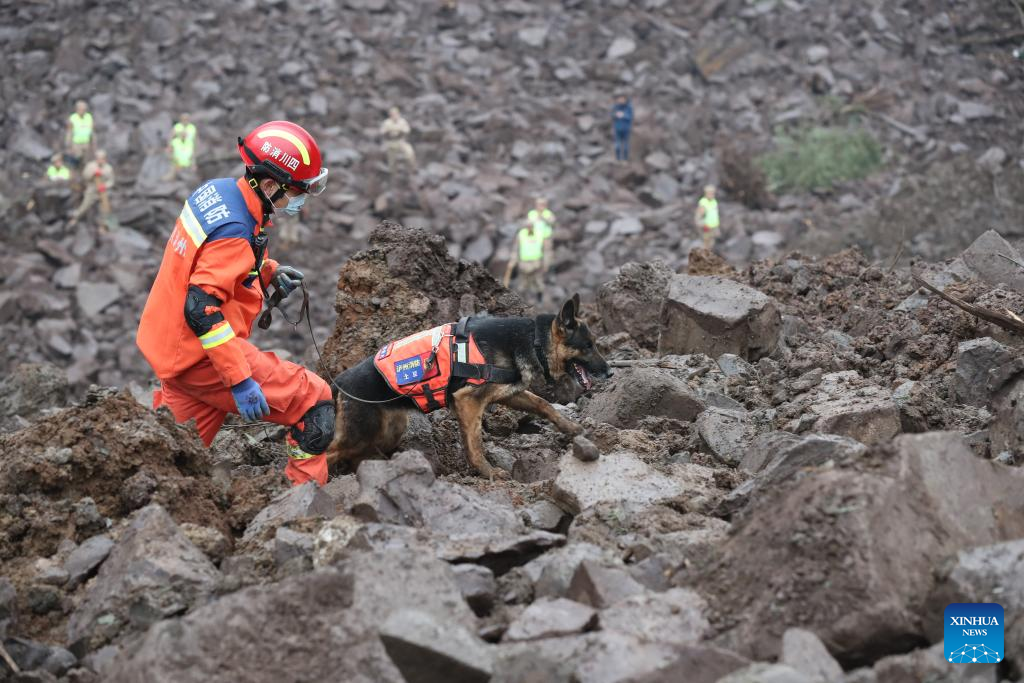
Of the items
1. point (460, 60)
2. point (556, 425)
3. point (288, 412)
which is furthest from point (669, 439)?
point (460, 60)

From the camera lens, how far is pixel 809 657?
11.6ft

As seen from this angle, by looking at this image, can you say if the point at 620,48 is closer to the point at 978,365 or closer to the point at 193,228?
the point at 978,365

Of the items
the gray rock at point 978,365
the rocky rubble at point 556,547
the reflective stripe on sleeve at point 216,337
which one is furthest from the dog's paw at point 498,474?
the gray rock at point 978,365

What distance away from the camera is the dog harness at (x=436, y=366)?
6531 millimetres

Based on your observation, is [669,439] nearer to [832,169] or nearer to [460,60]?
[832,169]

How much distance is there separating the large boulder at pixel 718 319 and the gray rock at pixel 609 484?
275 cm

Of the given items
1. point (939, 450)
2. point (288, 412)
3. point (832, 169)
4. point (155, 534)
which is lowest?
point (832, 169)

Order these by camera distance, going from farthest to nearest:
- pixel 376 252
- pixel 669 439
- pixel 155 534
Answer: pixel 376 252 < pixel 669 439 < pixel 155 534

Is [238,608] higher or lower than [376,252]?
higher

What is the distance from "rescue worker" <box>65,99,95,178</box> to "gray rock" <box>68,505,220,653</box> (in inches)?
773

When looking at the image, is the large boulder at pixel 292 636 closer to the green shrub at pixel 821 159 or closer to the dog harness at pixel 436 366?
the dog harness at pixel 436 366

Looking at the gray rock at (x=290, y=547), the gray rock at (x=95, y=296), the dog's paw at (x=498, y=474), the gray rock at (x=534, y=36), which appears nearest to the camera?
the gray rock at (x=290, y=547)

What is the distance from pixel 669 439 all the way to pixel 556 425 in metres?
0.70

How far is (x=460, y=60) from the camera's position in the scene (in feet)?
96.3
